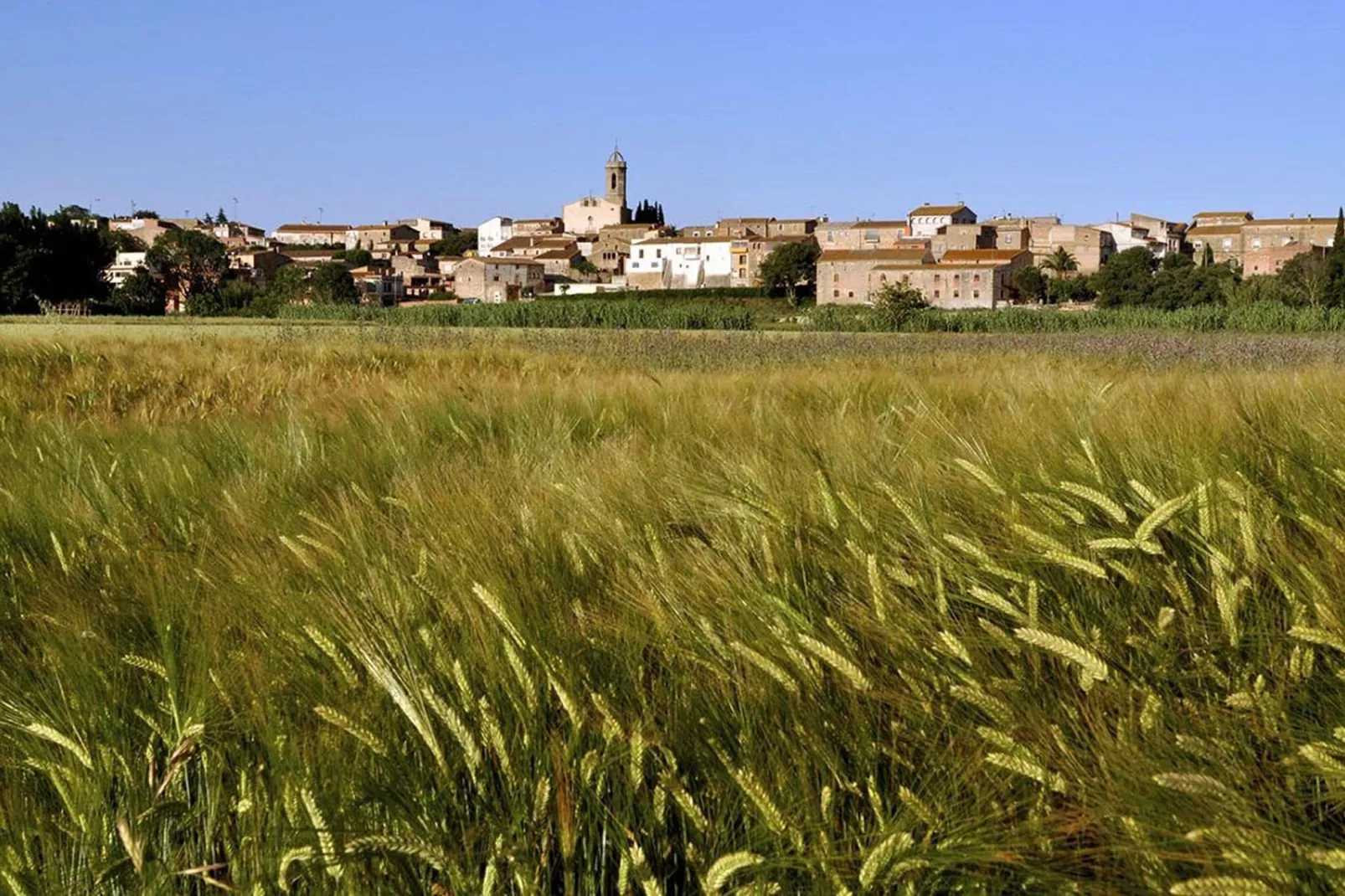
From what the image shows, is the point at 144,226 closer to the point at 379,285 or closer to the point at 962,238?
the point at 379,285

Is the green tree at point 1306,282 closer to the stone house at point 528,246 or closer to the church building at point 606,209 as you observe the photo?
the stone house at point 528,246

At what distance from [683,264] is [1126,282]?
43793 mm

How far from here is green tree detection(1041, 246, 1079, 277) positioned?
109 metres

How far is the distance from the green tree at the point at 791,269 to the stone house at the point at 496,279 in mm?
21923

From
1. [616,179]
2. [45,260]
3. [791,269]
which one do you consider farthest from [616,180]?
[45,260]

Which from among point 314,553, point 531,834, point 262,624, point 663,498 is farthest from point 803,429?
point 531,834

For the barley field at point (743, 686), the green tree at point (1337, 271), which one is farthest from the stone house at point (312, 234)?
the barley field at point (743, 686)

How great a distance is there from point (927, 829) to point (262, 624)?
1.00 metres

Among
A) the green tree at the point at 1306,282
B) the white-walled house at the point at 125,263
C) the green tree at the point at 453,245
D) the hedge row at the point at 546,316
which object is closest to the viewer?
the hedge row at the point at 546,316

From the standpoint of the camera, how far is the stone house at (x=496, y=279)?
104m

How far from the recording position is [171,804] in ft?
4.09

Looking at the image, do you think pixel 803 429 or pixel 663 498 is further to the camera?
pixel 803 429

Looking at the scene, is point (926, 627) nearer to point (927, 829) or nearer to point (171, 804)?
point (927, 829)

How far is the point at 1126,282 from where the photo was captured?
8250cm
